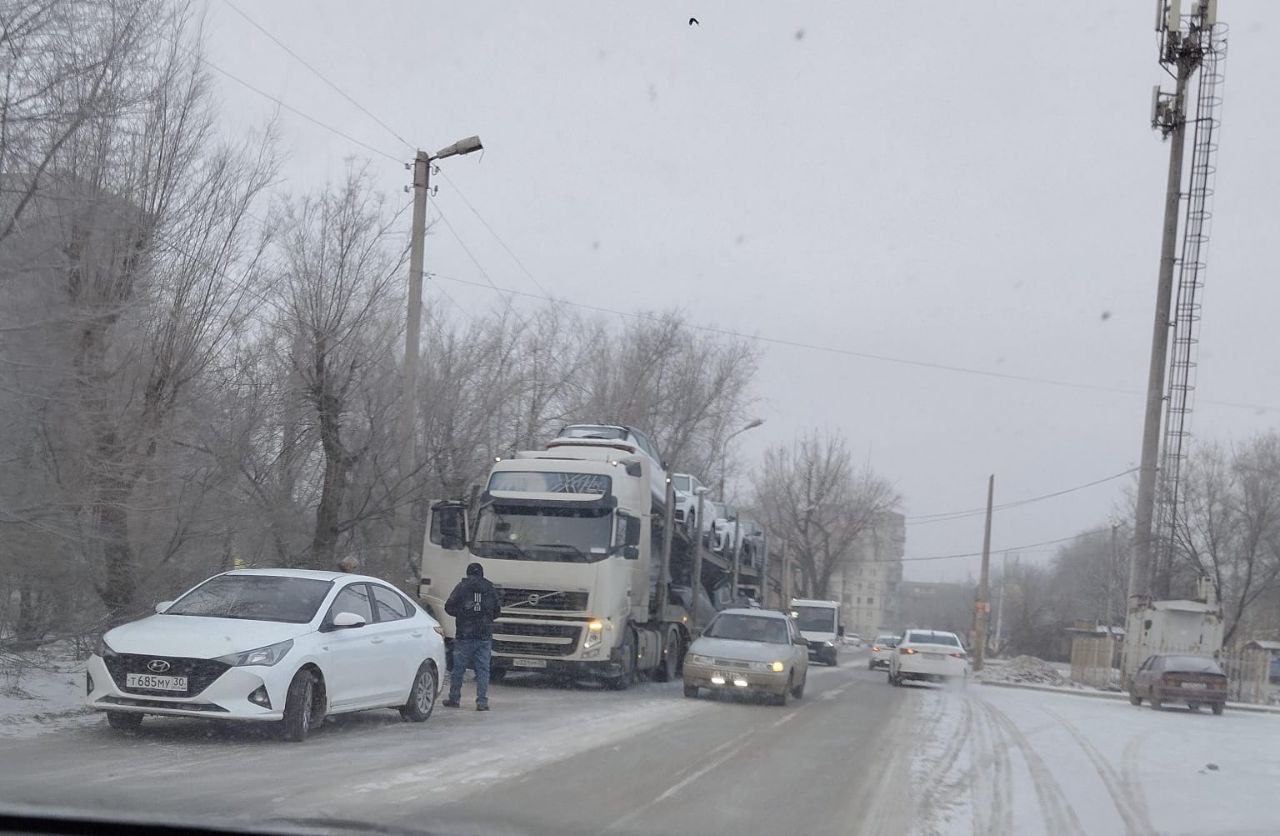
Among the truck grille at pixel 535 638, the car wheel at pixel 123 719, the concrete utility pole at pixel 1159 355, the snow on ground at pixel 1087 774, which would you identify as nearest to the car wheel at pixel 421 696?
the car wheel at pixel 123 719

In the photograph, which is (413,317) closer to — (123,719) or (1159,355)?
(123,719)

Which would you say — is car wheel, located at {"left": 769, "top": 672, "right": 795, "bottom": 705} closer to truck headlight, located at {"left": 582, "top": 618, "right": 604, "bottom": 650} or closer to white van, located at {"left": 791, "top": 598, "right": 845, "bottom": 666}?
truck headlight, located at {"left": 582, "top": 618, "right": 604, "bottom": 650}

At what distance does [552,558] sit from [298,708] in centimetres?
883

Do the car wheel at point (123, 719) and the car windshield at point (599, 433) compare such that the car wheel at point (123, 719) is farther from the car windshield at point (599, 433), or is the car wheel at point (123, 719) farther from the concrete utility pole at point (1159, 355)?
the concrete utility pole at point (1159, 355)

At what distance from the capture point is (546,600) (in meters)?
19.4

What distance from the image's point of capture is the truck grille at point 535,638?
1930 cm

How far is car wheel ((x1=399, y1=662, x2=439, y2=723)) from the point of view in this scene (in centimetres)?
1320

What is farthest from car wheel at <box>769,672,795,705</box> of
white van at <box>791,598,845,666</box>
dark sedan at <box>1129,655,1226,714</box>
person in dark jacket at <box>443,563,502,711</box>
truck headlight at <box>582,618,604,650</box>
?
white van at <box>791,598,845,666</box>

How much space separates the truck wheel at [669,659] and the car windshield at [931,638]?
9.02m

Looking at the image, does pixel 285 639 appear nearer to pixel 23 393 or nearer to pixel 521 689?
pixel 23 393

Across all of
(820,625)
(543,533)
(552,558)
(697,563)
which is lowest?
(820,625)

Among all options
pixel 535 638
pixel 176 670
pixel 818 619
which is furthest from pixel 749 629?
pixel 818 619

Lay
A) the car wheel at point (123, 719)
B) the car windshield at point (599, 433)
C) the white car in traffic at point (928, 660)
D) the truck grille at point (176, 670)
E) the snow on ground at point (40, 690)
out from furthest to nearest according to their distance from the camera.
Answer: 1. the white car in traffic at point (928, 660)
2. the car windshield at point (599, 433)
3. the snow on ground at point (40, 690)
4. the car wheel at point (123, 719)
5. the truck grille at point (176, 670)

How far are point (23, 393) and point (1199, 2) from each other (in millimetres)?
34657
